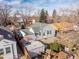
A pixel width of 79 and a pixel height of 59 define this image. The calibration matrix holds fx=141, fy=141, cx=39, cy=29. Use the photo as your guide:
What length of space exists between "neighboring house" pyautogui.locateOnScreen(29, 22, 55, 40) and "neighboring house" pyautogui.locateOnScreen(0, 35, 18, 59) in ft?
5.86

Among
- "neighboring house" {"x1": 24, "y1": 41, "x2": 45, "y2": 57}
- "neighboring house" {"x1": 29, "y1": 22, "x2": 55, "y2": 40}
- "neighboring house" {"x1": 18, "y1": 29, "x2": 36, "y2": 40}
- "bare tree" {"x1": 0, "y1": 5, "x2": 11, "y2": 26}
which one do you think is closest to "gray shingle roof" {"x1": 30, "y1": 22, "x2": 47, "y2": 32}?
"neighboring house" {"x1": 29, "y1": 22, "x2": 55, "y2": 40}

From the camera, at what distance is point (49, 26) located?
8.10m

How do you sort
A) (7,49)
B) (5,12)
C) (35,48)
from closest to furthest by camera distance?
(7,49), (5,12), (35,48)

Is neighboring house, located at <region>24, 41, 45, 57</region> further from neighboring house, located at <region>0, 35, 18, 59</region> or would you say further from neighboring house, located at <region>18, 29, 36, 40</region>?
neighboring house, located at <region>0, 35, 18, 59</region>

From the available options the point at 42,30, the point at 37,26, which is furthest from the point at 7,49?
the point at 42,30

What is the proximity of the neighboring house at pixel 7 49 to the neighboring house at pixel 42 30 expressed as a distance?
1786 mm

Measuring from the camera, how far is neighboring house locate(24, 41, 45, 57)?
614cm

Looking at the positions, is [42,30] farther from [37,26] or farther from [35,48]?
[35,48]

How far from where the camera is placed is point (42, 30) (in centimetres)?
788

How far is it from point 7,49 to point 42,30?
280cm

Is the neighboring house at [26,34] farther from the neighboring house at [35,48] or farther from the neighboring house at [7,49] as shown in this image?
the neighboring house at [7,49]

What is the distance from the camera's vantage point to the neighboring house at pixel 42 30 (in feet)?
24.7

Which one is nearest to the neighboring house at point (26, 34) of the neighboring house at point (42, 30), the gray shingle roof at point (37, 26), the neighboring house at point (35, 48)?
the neighboring house at point (42, 30)

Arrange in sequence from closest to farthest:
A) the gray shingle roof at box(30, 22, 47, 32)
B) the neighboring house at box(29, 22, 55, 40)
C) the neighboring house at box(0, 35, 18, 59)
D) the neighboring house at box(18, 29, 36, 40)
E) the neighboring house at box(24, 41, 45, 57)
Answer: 1. the neighboring house at box(0, 35, 18, 59)
2. the neighboring house at box(24, 41, 45, 57)
3. the neighboring house at box(18, 29, 36, 40)
4. the neighboring house at box(29, 22, 55, 40)
5. the gray shingle roof at box(30, 22, 47, 32)
